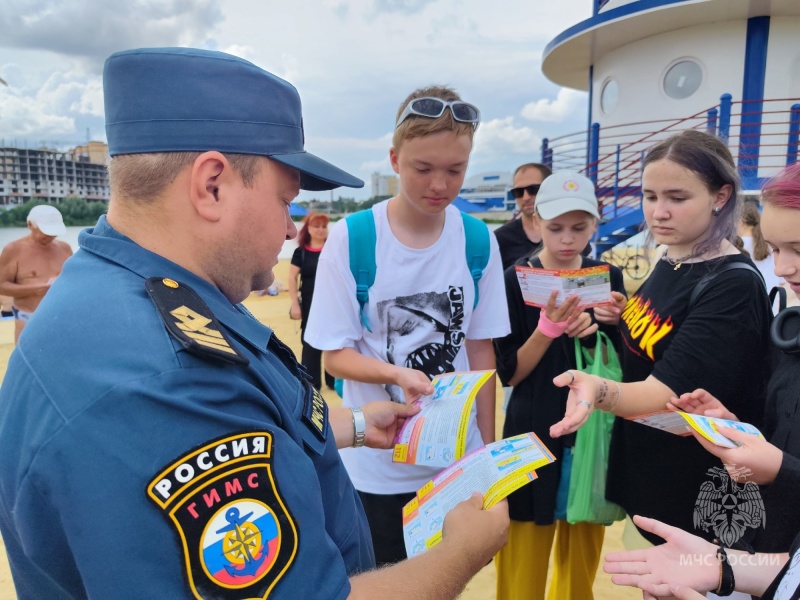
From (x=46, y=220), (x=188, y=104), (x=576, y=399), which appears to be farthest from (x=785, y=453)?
A: (x=46, y=220)

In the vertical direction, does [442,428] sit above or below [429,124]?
below

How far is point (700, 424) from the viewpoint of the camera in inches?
59.7

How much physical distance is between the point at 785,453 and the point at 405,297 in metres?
1.33

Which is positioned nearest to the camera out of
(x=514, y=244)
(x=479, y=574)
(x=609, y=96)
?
(x=479, y=574)

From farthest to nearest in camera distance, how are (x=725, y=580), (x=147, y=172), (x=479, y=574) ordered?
(x=479, y=574), (x=725, y=580), (x=147, y=172)

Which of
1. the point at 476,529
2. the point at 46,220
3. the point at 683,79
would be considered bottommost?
the point at 476,529

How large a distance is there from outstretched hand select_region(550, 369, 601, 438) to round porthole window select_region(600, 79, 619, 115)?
13825mm

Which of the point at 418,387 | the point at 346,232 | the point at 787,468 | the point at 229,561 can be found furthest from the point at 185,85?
the point at 787,468

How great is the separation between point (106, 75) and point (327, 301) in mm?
1202

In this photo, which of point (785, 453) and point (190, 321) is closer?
point (190, 321)

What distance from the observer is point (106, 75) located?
43.6 inches

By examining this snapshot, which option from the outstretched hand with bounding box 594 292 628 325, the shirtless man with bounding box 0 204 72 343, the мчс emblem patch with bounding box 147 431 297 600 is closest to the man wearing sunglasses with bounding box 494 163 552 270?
the outstretched hand with bounding box 594 292 628 325

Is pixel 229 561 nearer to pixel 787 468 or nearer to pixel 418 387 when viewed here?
pixel 418 387

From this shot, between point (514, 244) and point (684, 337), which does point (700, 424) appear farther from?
point (514, 244)
